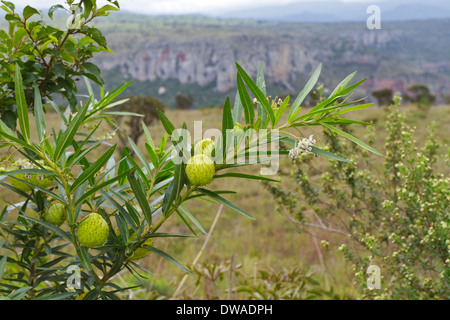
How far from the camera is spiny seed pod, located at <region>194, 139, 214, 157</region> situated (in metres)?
0.49

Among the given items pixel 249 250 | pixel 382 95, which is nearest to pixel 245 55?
pixel 382 95

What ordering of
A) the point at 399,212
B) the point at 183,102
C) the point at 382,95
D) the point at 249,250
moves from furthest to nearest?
the point at 183,102, the point at 382,95, the point at 249,250, the point at 399,212

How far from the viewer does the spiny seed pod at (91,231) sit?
0.50 metres

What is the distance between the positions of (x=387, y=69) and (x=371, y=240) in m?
25.4

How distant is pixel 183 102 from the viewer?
1789 centimetres

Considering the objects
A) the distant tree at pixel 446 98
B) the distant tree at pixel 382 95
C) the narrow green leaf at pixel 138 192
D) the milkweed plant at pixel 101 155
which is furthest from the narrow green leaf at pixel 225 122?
the distant tree at pixel 446 98

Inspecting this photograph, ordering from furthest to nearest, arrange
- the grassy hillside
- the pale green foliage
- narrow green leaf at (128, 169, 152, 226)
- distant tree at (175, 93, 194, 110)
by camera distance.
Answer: distant tree at (175, 93, 194, 110) < the grassy hillside < the pale green foliage < narrow green leaf at (128, 169, 152, 226)

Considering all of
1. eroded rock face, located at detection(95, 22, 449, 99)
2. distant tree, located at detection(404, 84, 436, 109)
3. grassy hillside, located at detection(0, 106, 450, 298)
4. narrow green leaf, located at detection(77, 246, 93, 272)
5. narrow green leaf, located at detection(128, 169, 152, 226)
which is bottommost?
grassy hillside, located at detection(0, 106, 450, 298)

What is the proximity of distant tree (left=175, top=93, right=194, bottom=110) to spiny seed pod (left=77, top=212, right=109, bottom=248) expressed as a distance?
17567 mm

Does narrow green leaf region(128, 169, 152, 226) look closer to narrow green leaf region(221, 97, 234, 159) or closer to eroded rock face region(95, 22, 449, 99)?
narrow green leaf region(221, 97, 234, 159)

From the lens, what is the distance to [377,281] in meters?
1.11

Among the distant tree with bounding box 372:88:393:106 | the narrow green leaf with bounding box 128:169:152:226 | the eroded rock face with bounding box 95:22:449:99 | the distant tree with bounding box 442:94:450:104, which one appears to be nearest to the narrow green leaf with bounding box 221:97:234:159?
the narrow green leaf with bounding box 128:169:152:226

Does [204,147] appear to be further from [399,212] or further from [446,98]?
[446,98]

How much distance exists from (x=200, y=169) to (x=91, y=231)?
171mm
